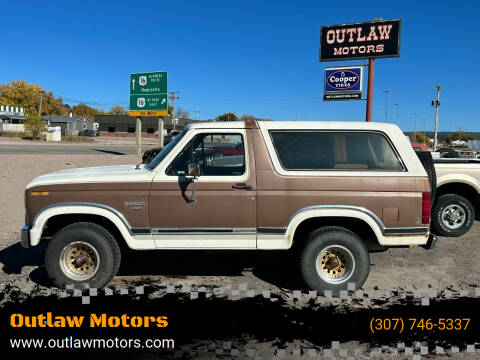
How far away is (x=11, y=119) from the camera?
81.1 m

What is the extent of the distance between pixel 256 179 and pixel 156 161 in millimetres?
1261

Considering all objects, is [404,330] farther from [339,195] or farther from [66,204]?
[66,204]

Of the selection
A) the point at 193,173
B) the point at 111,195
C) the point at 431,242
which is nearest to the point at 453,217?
the point at 431,242

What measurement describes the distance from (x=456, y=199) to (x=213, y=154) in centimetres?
498

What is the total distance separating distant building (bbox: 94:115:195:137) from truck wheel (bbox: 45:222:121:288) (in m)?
80.5

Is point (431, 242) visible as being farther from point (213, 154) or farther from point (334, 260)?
point (213, 154)

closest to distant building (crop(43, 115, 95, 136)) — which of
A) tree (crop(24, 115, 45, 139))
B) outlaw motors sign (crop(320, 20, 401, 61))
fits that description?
tree (crop(24, 115, 45, 139))

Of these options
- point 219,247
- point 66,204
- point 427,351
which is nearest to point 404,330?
point 427,351

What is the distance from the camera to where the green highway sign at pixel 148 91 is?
23797mm

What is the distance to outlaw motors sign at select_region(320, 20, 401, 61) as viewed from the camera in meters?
15.5

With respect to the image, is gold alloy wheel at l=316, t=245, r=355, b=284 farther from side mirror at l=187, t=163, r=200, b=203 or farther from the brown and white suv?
side mirror at l=187, t=163, r=200, b=203

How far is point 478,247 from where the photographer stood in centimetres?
682

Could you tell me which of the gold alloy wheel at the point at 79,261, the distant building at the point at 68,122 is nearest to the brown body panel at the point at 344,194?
the gold alloy wheel at the point at 79,261

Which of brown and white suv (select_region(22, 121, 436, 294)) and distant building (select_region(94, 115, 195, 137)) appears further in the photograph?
distant building (select_region(94, 115, 195, 137))
